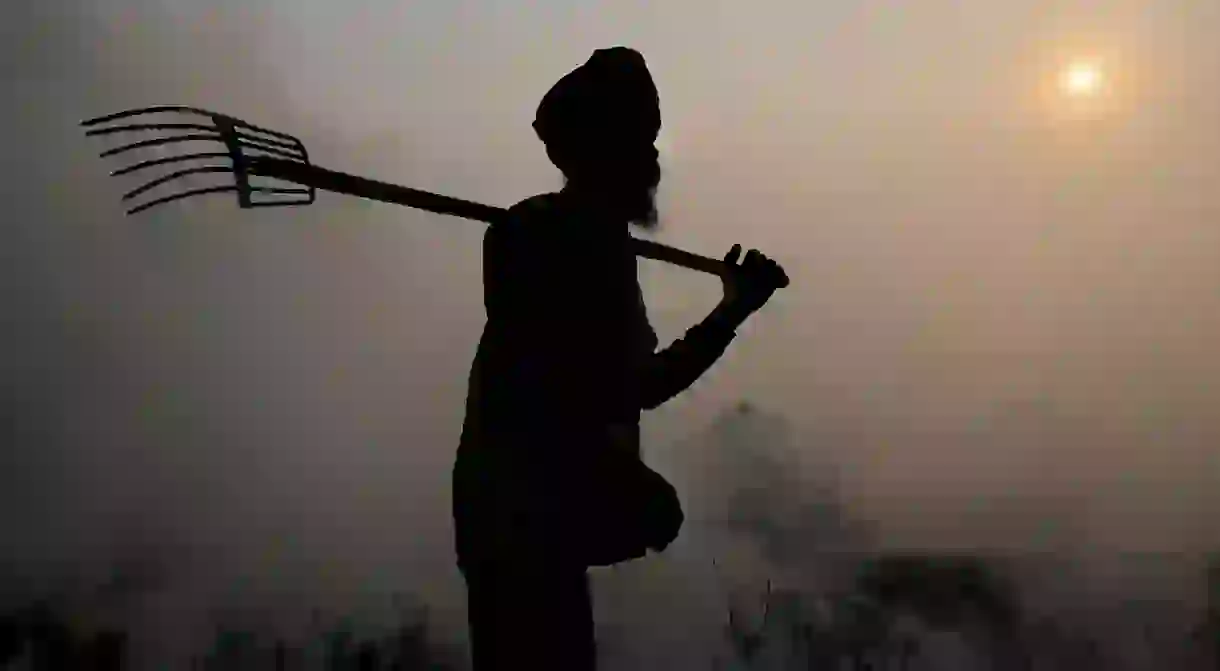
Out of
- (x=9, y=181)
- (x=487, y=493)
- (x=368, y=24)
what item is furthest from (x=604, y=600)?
(x=9, y=181)

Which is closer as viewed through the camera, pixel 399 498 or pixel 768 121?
pixel 399 498

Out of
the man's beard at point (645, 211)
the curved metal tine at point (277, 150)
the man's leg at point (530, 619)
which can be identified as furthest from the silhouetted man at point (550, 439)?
the curved metal tine at point (277, 150)

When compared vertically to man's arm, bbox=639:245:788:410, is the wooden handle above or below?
above

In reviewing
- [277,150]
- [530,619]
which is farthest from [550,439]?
[277,150]

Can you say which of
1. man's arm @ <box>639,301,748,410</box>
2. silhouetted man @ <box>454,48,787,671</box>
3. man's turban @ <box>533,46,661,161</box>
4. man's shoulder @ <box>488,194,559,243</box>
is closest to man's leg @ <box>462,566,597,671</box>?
silhouetted man @ <box>454,48,787,671</box>

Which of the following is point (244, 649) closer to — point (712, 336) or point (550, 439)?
point (550, 439)

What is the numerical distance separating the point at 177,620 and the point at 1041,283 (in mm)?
1384

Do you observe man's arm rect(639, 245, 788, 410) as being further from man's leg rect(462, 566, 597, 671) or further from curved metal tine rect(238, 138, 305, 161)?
curved metal tine rect(238, 138, 305, 161)

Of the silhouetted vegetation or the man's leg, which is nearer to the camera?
the man's leg

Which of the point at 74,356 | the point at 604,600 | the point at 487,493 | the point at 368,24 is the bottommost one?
the point at 604,600

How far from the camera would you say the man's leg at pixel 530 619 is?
1337 mm

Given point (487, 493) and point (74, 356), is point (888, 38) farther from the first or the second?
point (74, 356)

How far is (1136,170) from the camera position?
6.57 ft

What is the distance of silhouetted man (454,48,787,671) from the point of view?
133cm
